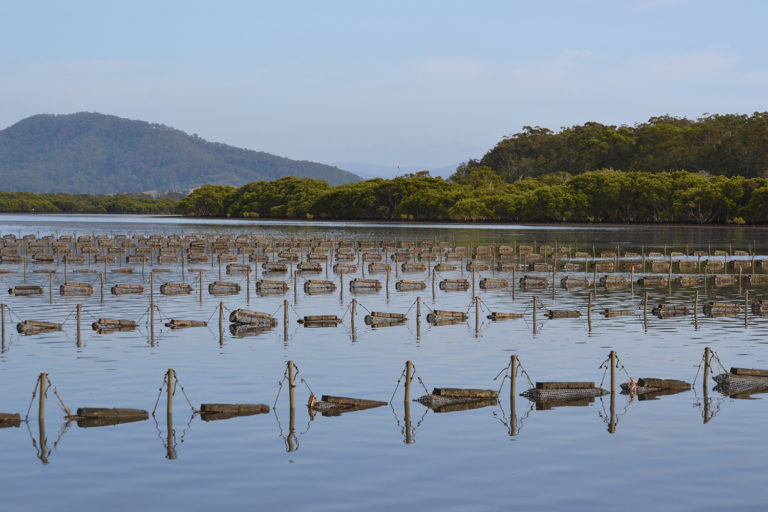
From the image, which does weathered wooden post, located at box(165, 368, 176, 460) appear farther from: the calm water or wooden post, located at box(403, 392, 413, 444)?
wooden post, located at box(403, 392, 413, 444)

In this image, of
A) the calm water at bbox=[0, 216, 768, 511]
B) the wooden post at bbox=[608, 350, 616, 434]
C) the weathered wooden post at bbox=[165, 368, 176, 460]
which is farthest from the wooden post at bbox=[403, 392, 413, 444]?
the weathered wooden post at bbox=[165, 368, 176, 460]

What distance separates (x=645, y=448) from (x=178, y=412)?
54.2ft

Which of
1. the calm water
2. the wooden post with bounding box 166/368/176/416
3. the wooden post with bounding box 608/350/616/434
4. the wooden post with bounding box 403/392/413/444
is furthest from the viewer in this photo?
the wooden post with bounding box 608/350/616/434

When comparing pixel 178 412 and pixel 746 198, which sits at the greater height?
pixel 746 198

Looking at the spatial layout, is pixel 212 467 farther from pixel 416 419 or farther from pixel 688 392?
pixel 688 392

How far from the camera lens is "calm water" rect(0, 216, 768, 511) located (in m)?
24.5

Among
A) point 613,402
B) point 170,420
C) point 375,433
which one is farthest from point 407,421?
point 613,402

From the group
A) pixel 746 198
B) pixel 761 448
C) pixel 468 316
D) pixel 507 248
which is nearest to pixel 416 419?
pixel 761 448

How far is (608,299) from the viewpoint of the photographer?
74312 mm

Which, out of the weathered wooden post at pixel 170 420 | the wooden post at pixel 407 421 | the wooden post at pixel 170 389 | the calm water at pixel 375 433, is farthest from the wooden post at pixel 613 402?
the wooden post at pixel 170 389

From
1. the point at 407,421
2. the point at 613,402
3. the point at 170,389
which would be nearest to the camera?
the point at 170,389

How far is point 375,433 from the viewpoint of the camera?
30.4m

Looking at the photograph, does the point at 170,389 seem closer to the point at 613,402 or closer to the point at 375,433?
the point at 375,433

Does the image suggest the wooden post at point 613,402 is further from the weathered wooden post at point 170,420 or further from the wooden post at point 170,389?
the wooden post at point 170,389
